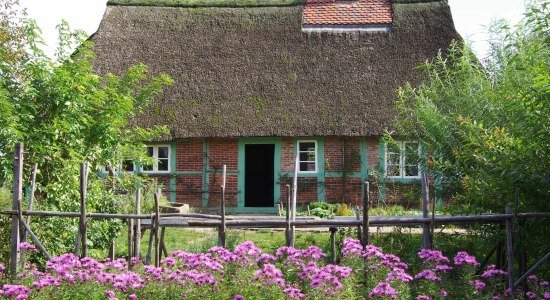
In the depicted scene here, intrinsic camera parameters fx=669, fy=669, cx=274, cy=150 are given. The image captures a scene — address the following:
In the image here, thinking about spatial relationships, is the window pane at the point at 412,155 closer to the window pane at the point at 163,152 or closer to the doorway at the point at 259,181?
the doorway at the point at 259,181

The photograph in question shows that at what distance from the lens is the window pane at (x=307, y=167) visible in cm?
1635

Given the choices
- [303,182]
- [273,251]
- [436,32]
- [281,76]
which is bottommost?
[273,251]

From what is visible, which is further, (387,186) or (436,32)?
(436,32)

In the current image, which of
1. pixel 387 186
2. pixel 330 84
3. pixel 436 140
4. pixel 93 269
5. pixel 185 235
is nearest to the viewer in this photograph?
pixel 93 269

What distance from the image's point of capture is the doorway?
17.5 meters

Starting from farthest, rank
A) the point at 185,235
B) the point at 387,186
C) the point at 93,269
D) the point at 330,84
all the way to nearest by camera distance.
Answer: the point at 330,84, the point at 387,186, the point at 185,235, the point at 93,269

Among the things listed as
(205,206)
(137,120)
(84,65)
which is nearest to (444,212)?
(84,65)

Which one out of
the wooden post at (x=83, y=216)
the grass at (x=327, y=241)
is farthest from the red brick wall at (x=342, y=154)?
the wooden post at (x=83, y=216)

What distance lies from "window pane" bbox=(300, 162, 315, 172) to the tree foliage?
5.88 m

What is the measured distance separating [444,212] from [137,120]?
917 cm

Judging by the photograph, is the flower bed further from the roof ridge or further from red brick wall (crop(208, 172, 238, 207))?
the roof ridge

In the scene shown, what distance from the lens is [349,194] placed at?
16031mm

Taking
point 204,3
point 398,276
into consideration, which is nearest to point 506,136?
point 398,276

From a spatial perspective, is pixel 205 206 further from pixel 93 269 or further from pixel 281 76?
pixel 93 269
